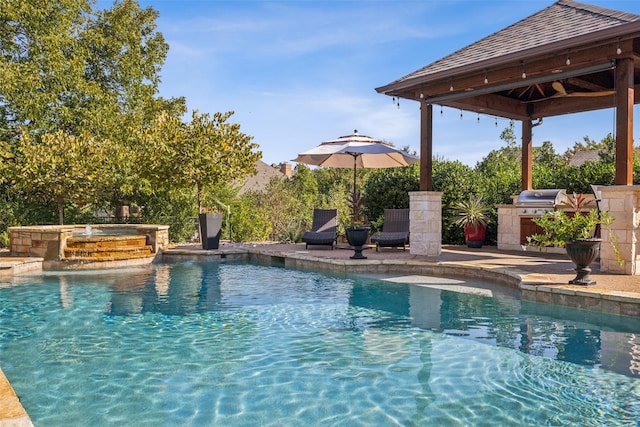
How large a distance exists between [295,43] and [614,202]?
30.3 feet

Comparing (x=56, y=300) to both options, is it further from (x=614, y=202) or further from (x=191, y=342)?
(x=614, y=202)

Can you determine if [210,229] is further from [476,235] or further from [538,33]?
[538,33]

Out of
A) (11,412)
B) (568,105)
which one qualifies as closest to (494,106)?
(568,105)

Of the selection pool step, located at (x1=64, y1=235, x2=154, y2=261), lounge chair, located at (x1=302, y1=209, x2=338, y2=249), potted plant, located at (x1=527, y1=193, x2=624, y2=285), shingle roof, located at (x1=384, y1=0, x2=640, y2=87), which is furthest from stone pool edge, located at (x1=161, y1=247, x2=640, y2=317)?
shingle roof, located at (x1=384, y1=0, x2=640, y2=87)

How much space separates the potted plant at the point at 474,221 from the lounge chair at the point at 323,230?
306 centimetres

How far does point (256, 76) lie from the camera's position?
1675 cm

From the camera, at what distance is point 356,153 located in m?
12.8

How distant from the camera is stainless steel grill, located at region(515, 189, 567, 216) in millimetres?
10781

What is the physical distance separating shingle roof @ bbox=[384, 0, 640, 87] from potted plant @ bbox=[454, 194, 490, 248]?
141 inches

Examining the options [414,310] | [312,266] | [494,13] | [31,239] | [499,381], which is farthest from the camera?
[494,13]

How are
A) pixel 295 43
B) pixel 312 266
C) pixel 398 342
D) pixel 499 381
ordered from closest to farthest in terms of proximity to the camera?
pixel 499 381, pixel 398 342, pixel 312 266, pixel 295 43

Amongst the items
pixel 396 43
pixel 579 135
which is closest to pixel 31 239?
pixel 396 43

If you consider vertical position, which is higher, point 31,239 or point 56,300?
point 31,239

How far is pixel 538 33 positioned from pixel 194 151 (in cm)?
820
